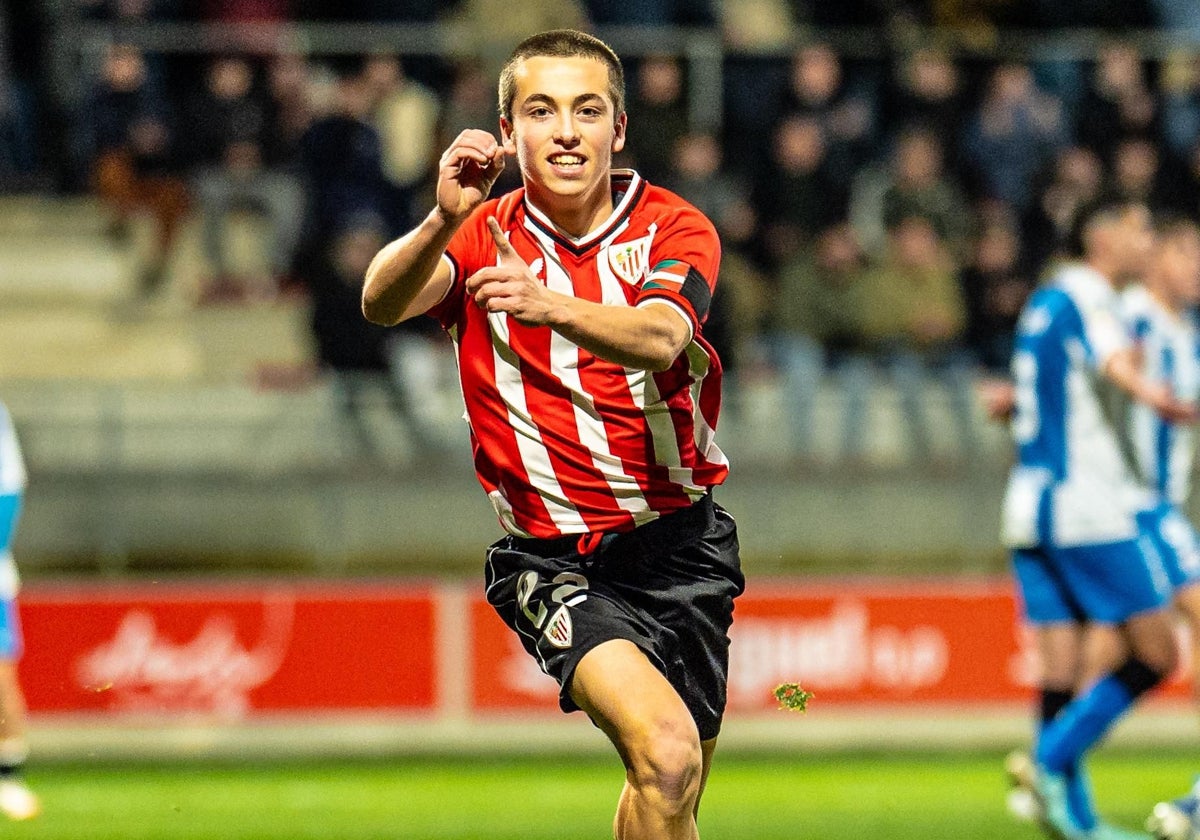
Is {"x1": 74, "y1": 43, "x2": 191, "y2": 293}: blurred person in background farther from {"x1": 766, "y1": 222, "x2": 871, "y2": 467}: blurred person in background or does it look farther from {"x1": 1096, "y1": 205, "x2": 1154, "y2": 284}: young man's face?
{"x1": 1096, "y1": 205, "x2": 1154, "y2": 284}: young man's face

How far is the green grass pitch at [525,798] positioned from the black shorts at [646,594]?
309 cm

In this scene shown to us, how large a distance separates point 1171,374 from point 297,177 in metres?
6.39

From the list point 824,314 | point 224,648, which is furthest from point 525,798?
point 824,314

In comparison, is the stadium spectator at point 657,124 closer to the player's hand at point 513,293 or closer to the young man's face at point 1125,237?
the young man's face at point 1125,237

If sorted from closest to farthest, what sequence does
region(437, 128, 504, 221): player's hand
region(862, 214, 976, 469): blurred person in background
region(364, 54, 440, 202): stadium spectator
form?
region(437, 128, 504, 221): player's hand
region(862, 214, 976, 469): blurred person in background
region(364, 54, 440, 202): stadium spectator

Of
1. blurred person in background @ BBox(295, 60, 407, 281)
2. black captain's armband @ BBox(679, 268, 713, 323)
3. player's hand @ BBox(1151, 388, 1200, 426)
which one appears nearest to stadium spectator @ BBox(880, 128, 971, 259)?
blurred person in background @ BBox(295, 60, 407, 281)

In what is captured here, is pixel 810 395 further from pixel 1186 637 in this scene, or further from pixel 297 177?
pixel 297 177

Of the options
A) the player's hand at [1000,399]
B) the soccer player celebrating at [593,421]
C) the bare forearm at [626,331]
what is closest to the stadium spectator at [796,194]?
the player's hand at [1000,399]

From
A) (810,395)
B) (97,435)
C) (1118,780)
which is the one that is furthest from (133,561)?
(1118,780)

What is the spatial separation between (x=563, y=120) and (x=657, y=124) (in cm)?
812

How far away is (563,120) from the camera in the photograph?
183 inches

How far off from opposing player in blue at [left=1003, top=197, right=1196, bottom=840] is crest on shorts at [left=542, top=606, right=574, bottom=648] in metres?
3.68

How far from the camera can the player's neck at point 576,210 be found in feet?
16.0

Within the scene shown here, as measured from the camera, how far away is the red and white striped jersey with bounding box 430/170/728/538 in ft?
16.0
